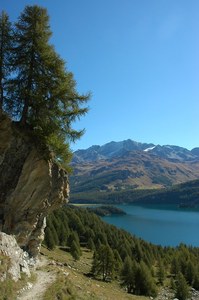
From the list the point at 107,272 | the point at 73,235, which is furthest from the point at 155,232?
the point at 107,272

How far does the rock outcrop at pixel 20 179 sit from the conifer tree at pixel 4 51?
3018mm

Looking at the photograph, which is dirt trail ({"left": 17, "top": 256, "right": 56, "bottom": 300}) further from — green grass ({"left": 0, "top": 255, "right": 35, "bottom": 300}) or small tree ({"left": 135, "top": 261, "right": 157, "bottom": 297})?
small tree ({"left": 135, "top": 261, "right": 157, "bottom": 297})

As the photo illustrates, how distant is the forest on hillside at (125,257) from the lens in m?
72.1

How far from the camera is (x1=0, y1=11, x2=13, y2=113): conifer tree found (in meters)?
30.8

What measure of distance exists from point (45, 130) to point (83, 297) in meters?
14.9

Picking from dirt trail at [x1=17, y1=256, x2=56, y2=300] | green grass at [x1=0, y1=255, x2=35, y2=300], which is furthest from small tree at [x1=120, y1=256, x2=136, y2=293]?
green grass at [x1=0, y1=255, x2=35, y2=300]

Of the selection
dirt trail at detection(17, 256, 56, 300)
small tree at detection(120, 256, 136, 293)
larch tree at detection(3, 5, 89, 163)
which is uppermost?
larch tree at detection(3, 5, 89, 163)

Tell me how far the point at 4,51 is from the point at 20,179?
1243 cm

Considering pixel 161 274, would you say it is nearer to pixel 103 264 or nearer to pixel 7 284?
pixel 103 264

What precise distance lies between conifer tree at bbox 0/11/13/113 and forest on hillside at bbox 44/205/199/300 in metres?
55.0

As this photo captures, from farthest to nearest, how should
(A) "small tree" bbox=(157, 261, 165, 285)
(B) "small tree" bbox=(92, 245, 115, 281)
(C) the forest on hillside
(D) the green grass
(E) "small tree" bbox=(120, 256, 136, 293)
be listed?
(A) "small tree" bbox=(157, 261, 165, 285)
(B) "small tree" bbox=(92, 245, 115, 281)
(C) the forest on hillside
(E) "small tree" bbox=(120, 256, 136, 293)
(D) the green grass

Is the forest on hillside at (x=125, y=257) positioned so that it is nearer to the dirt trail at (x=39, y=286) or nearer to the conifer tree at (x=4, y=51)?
the dirt trail at (x=39, y=286)

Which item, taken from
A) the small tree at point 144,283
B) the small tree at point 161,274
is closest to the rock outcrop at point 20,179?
the small tree at point 144,283

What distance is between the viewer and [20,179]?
29625mm
